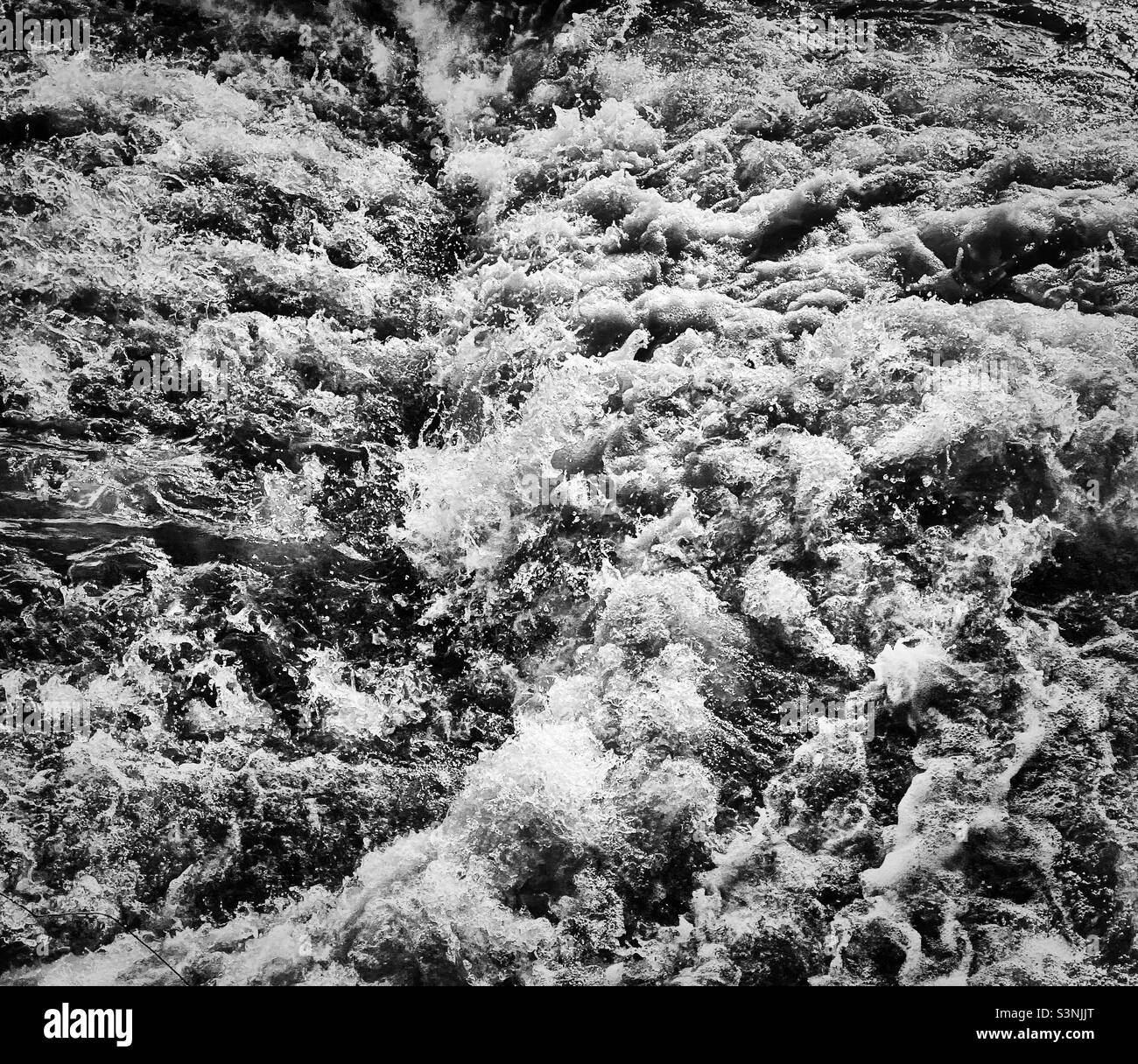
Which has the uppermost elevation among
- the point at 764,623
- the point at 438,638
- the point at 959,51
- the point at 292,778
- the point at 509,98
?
the point at 959,51

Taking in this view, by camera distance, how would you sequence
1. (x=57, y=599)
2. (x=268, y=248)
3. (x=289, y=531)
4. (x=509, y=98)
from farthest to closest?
1. (x=509, y=98)
2. (x=268, y=248)
3. (x=289, y=531)
4. (x=57, y=599)

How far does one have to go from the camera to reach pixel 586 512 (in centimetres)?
313

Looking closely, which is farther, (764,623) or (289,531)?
(289,531)

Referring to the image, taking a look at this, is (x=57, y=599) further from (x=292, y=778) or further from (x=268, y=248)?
(x=268, y=248)

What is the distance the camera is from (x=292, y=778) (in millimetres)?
2719

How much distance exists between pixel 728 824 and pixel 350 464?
1.75 meters

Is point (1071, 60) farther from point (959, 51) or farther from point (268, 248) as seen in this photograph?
point (268, 248)

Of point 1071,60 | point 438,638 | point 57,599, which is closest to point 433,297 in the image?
point 438,638

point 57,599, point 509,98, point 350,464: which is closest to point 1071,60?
point 509,98

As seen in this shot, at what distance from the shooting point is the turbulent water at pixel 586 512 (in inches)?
99.0

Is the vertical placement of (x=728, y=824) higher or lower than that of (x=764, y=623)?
lower

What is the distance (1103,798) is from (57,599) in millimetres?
3127

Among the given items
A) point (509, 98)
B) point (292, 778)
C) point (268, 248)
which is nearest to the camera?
point (292, 778)

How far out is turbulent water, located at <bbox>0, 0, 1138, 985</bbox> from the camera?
8.25ft
